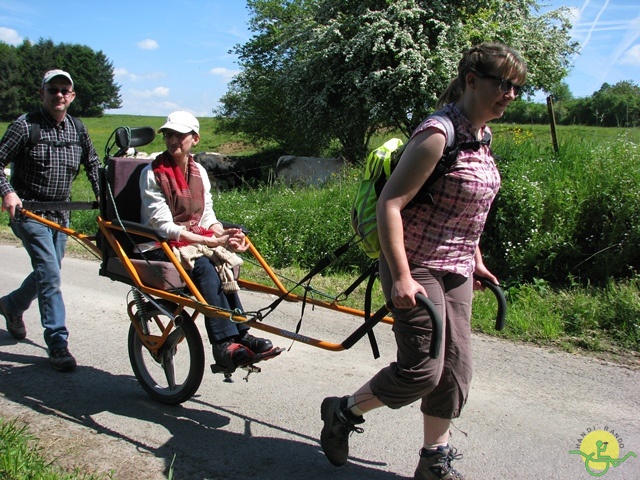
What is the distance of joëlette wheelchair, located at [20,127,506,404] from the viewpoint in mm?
3621

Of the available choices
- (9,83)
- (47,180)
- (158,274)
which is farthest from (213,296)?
(9,83)

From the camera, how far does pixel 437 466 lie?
289cm

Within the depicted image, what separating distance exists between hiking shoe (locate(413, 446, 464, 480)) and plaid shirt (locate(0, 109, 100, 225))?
10.0 ft

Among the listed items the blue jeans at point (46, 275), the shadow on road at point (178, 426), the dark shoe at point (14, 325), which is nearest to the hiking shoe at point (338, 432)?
the shadow on road at point (178, 426)

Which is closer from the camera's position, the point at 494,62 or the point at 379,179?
the point at 494,62

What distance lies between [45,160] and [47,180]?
0.51 ft

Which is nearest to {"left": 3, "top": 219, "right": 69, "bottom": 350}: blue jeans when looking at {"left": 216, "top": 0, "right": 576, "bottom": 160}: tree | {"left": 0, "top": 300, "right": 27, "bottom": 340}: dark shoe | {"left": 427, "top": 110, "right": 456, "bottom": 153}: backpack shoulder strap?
{"left": 0, "top": 300, "right": 27, "bottom": 340}: dark shoe

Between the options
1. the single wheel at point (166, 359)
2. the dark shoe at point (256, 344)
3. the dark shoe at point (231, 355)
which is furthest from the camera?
the single wheel at point (166, 359)

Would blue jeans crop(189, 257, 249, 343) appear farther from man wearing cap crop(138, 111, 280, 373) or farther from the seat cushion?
the seat cushion

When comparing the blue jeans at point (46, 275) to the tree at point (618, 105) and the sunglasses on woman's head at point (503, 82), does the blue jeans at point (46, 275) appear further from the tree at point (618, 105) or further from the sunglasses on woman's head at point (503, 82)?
the tree at point (618, 105)

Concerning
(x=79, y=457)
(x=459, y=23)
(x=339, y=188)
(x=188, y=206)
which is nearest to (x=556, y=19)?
(x=459, y=23)

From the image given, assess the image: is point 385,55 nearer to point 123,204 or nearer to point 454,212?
point 123,204

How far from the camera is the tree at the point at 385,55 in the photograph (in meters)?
12.8

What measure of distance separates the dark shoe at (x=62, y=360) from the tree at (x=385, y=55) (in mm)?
9612
